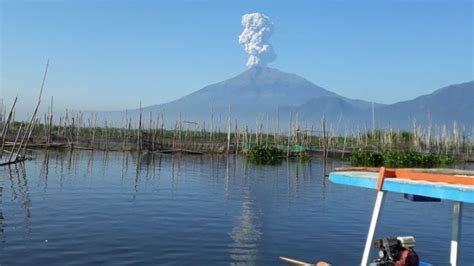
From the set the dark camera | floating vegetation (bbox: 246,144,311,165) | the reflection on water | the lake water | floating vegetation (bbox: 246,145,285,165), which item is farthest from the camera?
floating vegetation (bbox: 246,145,285,165)

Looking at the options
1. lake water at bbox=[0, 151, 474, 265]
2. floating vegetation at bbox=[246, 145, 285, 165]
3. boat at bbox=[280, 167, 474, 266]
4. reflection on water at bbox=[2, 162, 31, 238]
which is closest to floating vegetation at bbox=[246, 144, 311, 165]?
floating vegetation at bbox=[246, 145, 285, 165]

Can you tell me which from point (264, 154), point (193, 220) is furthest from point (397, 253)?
point (264, 154)

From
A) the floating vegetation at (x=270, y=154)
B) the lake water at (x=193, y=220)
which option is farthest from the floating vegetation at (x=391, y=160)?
the lake water at (x=193, y=220)

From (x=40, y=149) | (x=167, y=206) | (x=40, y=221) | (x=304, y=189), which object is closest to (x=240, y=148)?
(x=40, y=149)

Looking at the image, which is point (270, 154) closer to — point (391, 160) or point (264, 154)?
point (264, 154)

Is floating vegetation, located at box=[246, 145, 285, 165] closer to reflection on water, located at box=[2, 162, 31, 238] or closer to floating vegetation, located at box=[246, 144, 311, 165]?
floating vegetation, located at box=[246, 144, 311, 165]

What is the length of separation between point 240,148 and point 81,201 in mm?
35371

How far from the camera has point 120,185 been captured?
23828 millimetres

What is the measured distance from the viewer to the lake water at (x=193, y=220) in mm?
12078

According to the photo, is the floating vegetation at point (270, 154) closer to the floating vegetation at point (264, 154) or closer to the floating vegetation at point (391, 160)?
the floating vegetation at point (264, 154)

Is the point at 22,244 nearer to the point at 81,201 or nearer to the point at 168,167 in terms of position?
the point at 81,201

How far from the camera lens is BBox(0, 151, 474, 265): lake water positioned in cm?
1208

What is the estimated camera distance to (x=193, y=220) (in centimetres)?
1630

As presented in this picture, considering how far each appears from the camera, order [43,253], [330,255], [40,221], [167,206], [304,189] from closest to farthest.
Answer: [43,253], [330,255], [40,221], [167,206], [304,189]
